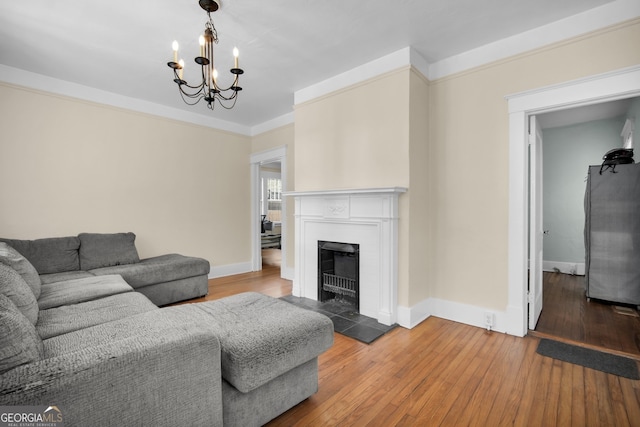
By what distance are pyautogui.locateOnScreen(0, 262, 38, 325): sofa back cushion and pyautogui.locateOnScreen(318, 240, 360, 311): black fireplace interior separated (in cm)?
261

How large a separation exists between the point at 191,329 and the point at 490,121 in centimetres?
312

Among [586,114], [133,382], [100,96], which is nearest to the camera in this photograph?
[133,382]

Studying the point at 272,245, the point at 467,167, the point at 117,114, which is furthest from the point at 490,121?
the point at 272,245

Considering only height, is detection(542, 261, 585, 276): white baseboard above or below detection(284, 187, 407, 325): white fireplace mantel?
below

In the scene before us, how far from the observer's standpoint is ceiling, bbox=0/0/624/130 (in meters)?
2.38

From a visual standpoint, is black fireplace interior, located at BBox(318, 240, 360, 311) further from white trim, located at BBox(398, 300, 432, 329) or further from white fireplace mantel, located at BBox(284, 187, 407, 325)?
white trim, located at BBox(398, 300, 432, 329)

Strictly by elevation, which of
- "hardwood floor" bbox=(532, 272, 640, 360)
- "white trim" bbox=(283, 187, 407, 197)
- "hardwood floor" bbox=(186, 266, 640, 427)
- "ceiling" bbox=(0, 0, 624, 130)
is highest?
"ceiling" bbox=(0, 0, 624, 130)

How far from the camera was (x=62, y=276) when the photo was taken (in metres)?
3.11

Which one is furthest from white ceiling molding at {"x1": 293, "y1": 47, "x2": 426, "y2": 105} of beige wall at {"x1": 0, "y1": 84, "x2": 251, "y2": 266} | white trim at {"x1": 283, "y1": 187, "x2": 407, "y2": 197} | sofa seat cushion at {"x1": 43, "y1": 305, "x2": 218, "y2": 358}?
sofa seat cushion at {"x1": 43, "y1": 305, "x2": 218, "y2": 358}

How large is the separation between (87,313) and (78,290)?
24.0 inches

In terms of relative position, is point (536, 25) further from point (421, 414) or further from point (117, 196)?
point (117, 196)

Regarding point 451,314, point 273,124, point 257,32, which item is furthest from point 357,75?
point 451,314

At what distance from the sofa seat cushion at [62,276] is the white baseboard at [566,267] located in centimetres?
718

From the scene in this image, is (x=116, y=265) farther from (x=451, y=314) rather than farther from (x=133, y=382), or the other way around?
(x=451, y=314)
